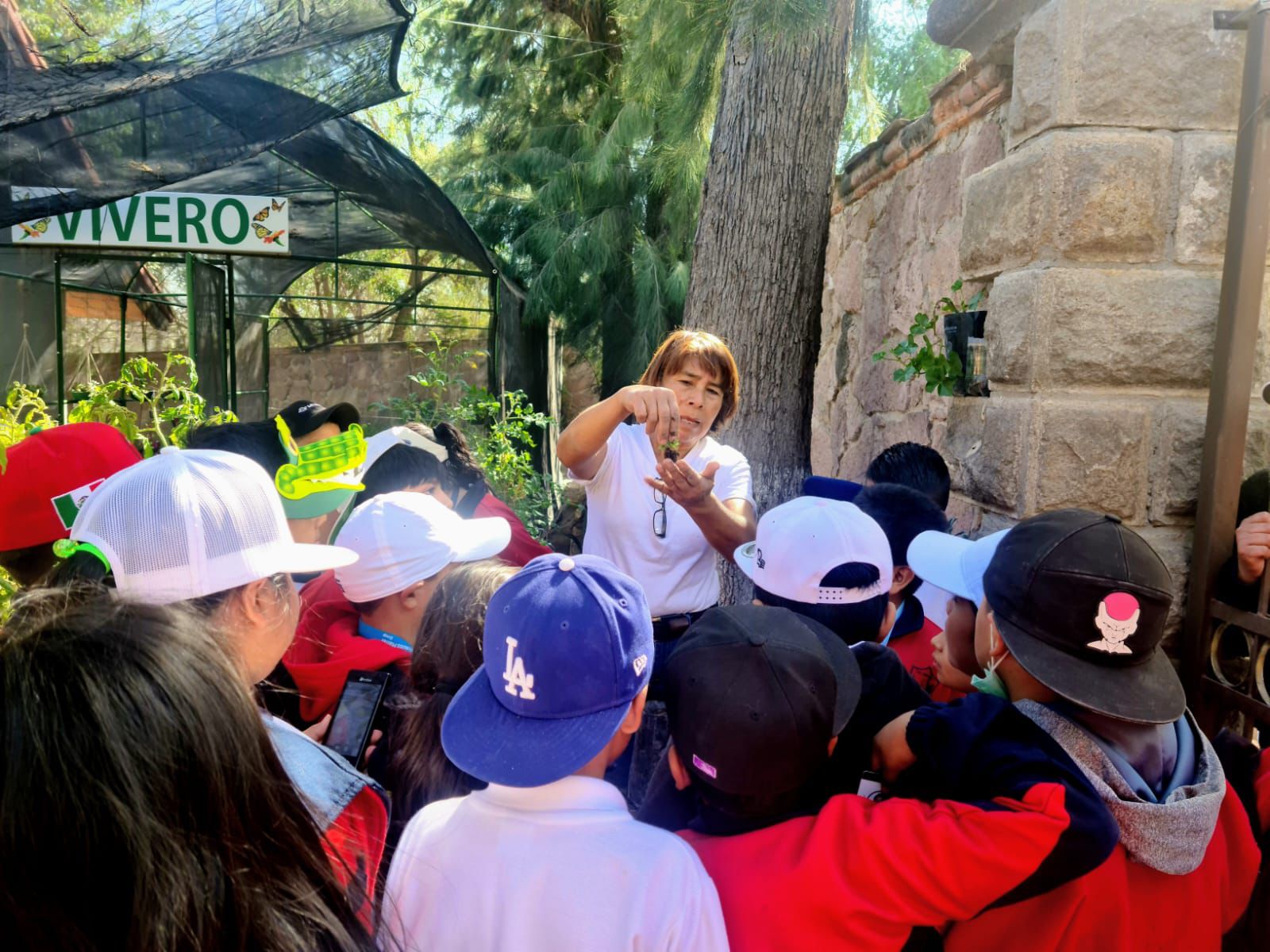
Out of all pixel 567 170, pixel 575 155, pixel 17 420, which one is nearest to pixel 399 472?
pixel 17 420

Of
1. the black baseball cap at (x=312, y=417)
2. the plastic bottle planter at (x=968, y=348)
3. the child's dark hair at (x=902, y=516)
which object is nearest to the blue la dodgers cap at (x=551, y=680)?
the child's dark hair at (x=902, y=516)

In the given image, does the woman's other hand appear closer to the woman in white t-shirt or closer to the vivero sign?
the woman in white t-shirt

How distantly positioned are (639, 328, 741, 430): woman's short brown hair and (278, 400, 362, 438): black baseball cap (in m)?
1.01

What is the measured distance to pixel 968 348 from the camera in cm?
239

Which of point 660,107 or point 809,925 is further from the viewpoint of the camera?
point 660,107

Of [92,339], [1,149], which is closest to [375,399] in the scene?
[92,339]

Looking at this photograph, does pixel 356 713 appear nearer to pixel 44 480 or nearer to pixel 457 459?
pixel 44 480

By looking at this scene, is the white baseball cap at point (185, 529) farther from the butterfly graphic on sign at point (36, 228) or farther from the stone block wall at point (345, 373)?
the stone block wall at point (345, 373)

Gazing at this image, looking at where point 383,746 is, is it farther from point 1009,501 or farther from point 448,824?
point 1009,501

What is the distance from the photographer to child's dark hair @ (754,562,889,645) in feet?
5.47

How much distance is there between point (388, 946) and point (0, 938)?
0.44 m

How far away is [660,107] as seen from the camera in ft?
27.7

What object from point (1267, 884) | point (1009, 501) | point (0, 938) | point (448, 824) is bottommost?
point (1267, 884)

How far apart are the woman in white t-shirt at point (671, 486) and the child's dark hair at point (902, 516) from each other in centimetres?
35
